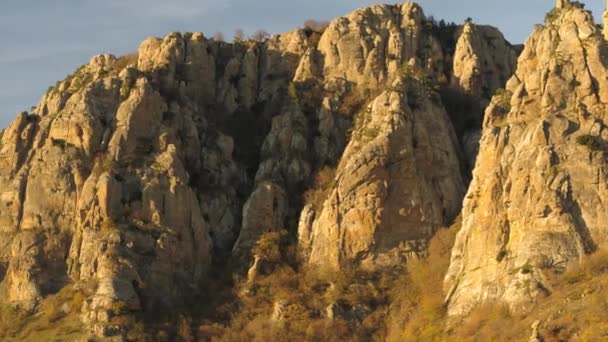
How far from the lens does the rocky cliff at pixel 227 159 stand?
107 m

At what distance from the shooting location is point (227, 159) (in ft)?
385

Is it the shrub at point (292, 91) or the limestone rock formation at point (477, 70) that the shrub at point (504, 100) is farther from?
the shrub at point (292, 91)

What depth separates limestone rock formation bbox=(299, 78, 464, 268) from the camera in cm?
10725

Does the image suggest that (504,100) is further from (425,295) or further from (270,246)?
(270,246)

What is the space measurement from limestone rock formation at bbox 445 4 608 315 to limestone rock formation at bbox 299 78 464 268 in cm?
572

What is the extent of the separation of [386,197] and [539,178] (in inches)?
576

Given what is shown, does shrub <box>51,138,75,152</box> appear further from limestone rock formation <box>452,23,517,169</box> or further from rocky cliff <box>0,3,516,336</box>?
limestone rock formation <box>452,23,517,169</box>

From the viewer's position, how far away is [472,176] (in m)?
112

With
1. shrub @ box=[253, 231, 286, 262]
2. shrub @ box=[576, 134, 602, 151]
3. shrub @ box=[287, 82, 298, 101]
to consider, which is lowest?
shrub @ box=[253, 231, 286, 262]

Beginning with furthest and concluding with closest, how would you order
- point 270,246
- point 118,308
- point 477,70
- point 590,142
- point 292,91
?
point 477,70 < point 292,91 < point 270,246 < point 118,308 < point 590,142

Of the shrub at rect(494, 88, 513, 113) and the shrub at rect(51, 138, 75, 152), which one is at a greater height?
the shrub at rect(51, 138, 75, 152)

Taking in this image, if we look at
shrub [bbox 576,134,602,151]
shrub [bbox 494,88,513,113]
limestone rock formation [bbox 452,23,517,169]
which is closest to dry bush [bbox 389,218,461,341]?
shrub [bbox 494,88,513,113]

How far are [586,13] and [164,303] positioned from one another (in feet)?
139

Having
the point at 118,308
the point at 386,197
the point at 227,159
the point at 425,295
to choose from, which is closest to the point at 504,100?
the point at 386,197
